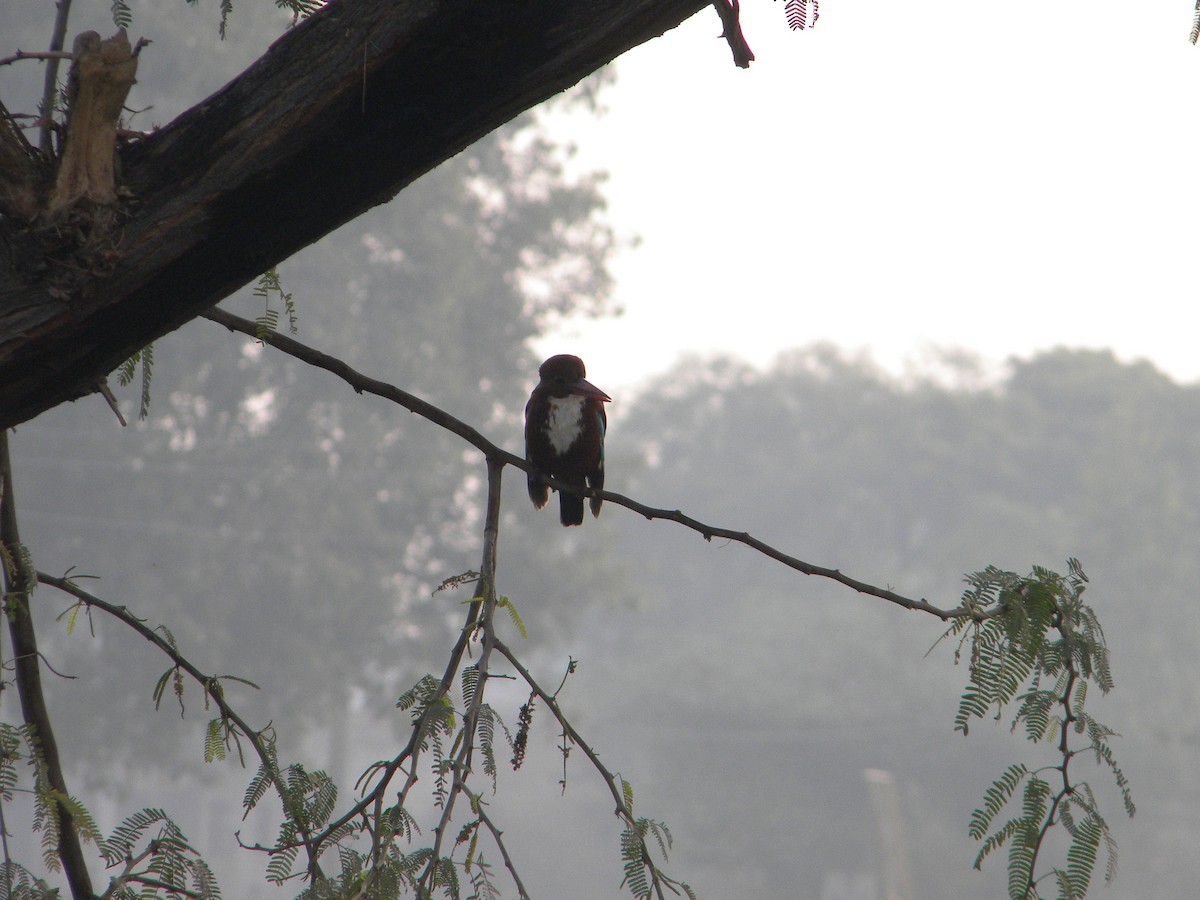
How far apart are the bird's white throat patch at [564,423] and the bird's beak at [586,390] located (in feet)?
0.11

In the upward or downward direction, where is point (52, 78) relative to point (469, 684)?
upward

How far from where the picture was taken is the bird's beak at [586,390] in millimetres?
3512

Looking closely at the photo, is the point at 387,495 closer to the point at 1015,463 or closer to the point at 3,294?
the point at 3,294

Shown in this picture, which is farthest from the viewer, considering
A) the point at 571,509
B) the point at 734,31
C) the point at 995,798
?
the point at 571,509

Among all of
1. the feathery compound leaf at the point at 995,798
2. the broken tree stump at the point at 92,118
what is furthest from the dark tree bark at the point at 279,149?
the feathery compound leaf at the point at 995,798

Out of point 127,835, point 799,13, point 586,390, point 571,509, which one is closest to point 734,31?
point 799,13

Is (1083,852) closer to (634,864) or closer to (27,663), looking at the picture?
(634,864)

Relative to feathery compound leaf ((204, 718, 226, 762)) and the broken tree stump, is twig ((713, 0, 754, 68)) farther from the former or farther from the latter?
feathery compound leaf ((204, 718, 226, 762))

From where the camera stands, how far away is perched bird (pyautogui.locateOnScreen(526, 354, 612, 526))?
3641mm

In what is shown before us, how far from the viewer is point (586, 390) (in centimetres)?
358

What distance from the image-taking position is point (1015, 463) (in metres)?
32.3

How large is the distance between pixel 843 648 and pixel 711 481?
530 inches

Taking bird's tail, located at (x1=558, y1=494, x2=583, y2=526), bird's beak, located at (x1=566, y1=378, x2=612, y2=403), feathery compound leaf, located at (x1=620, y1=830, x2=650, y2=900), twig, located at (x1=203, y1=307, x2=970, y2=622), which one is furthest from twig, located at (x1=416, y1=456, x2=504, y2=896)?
bird's tail, located at (x1=558, y1=494, x2=583, y2=526)

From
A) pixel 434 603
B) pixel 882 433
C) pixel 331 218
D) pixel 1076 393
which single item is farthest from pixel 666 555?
pixel 331 218
